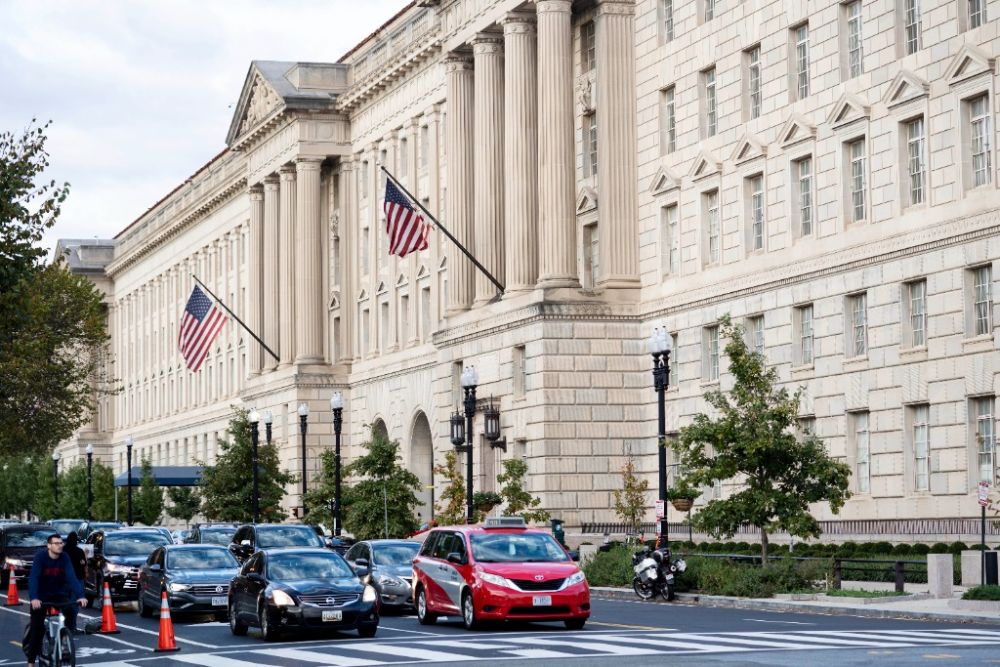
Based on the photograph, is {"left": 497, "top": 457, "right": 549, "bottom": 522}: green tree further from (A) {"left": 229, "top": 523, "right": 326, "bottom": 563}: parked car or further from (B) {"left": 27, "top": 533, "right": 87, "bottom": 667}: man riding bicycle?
(B) {"left": 27, "top": 533, "right": 87, "bottom": 667}: man riding bicycle

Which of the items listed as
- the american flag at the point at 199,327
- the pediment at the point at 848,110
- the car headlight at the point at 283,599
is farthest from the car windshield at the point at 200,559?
the american flag at the point at 199,327

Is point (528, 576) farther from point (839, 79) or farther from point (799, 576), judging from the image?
point (839, 79)

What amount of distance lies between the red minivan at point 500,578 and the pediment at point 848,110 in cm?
2020

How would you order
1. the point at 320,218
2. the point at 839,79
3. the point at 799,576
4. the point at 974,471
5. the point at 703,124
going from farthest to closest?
the point at 320,218 → the point at 703,124 → the point at 839,79 → the point at 974,471 → the point at 799,576

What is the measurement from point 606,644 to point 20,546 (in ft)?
103

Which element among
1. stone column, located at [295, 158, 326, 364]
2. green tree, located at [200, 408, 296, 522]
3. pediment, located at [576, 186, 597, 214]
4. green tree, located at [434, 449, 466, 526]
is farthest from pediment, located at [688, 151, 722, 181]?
stone column, located at [295, 158, 326, 364]

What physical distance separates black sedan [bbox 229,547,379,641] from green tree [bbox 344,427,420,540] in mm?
33601

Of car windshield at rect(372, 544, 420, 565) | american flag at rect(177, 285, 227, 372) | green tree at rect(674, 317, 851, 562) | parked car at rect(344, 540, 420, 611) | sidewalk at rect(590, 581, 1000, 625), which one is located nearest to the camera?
sidewalk at rect(590, 581, 1000, 625)

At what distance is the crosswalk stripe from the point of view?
87.2 ft

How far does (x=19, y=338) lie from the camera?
6938 centimetres

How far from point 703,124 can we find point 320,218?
38.1 m

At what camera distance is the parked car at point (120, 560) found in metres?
45.2

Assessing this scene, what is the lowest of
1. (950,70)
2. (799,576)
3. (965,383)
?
(799,576)

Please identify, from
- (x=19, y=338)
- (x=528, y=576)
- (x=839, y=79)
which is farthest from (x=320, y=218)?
(x=528, y=576)
